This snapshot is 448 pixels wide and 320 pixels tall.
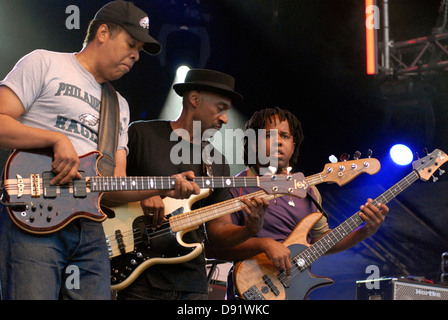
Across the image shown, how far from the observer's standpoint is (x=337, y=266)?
7.14 meters

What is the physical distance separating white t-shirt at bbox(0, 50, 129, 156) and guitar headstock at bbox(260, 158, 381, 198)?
1.22m

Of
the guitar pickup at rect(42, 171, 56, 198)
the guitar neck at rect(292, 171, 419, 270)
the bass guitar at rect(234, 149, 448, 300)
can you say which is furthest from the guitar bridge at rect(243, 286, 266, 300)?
the guitar pickup at rect(42, 171, 56, 198)

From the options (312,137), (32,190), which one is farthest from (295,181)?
(312,137)

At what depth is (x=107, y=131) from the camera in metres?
2.80

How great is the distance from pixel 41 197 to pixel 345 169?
2.52 metres

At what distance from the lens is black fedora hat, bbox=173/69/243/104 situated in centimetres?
394

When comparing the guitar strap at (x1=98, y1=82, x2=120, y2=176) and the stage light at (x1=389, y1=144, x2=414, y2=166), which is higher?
the stage light at (x1=389, y1=144, x2=414, y2=166)

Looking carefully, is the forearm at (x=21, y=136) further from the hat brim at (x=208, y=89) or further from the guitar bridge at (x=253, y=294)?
the guitar bridge at (x=253, y=294)

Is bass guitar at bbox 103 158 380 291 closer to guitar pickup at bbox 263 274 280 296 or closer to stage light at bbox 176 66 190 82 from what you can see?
guitar pickup at bbox 263 274 280 296

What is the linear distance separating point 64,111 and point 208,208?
128cm

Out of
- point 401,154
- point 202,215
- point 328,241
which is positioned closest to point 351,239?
point 328,241

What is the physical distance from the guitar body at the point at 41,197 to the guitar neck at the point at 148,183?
0.08m

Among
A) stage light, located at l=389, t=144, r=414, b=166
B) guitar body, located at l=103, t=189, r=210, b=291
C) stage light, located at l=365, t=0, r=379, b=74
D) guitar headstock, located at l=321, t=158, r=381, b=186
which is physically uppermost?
stage light, located at l=365, t=0, r=379, b=74

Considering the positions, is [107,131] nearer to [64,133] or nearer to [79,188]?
[64,133]
